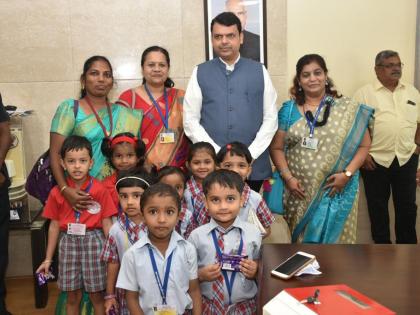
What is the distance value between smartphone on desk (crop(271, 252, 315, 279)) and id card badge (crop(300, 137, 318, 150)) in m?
1.25

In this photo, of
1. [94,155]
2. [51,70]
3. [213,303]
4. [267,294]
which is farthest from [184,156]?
[267,294]

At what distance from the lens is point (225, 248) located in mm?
1995

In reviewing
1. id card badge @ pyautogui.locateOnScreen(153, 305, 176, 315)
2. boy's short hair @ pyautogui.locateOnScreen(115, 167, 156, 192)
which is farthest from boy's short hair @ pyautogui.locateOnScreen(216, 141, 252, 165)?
id card badge @ pyautogui.locateOnScreen(153, 305, 176, 315)

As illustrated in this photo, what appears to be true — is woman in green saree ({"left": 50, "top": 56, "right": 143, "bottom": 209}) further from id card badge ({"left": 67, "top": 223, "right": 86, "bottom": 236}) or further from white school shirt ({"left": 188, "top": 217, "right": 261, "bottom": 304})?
white school shirt ({"left": 188, "top": 217, "right": 261, "bottom": 304})

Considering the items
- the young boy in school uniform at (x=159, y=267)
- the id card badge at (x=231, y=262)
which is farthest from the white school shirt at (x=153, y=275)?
the id card badge at (x=231, y=262)

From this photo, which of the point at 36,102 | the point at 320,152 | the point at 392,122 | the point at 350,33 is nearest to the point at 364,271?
the point at 320,152

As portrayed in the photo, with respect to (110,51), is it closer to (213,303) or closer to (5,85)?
(5,85)

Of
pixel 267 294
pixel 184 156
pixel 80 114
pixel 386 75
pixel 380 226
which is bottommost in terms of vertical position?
pixel 380 226

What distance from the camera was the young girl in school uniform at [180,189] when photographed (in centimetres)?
230

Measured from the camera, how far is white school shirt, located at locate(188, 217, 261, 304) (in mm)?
1980

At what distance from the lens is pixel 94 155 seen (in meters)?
2.63

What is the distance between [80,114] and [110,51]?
104cm

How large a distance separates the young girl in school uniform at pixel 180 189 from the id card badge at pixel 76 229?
43 centimetres

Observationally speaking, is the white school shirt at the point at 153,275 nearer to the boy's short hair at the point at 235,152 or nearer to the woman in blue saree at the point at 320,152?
the boy's short hair at the point at 235,152
